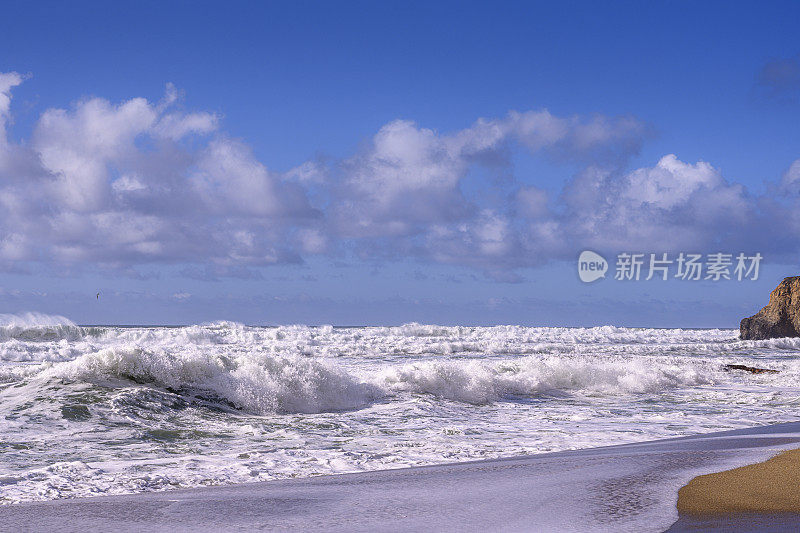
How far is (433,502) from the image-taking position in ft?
12.6

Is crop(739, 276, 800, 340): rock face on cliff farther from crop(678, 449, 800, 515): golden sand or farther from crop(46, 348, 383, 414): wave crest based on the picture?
crop(678, 449, 800, 515): golden sand

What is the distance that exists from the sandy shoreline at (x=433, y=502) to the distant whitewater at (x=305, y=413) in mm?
904

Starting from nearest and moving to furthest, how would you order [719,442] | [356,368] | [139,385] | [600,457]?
1. [600,457]
2. [719,442]
3. [139,385]
4. [356,368]

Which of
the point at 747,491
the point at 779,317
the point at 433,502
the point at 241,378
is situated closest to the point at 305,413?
the point at 241,378

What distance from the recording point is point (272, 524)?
3398 mm

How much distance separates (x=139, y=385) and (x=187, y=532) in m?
8.12

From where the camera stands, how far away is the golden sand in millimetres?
3301

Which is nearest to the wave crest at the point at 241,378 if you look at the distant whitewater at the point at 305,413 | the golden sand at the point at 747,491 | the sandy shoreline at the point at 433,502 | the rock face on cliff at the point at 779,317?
the distant whitewater at the point at 305,413

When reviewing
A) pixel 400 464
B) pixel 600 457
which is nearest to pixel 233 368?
pixel 400 464

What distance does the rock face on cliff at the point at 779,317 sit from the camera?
38031mm

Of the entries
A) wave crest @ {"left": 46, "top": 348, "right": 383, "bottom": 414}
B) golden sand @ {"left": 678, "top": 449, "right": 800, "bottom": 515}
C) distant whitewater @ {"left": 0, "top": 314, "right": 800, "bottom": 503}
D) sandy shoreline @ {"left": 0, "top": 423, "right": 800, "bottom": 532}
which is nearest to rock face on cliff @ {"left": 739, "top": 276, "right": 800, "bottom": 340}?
distant whitewater @ {"left": 0, "top": 314, "right": 800, "bottom": 503}

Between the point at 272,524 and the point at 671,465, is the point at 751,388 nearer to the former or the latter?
the point at 671,465

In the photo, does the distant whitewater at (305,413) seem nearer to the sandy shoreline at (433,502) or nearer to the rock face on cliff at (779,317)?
the sandy shoreline at (433,502)

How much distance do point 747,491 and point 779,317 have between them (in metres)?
39.9
